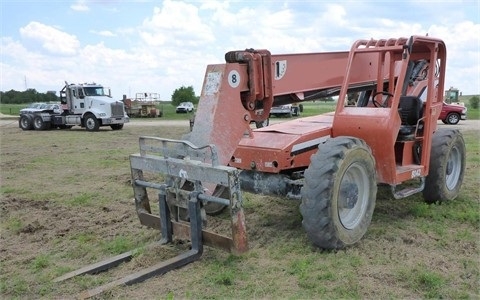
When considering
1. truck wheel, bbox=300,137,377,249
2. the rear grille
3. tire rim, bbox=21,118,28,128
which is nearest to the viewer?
truck wheel, bbox=300,137,377,249

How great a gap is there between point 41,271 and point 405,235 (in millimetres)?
3964

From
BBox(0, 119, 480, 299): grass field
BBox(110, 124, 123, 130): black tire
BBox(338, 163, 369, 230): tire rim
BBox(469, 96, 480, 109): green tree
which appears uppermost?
BBox(338, 163, 369, 230): tire rim

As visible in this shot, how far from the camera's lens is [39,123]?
2605cm

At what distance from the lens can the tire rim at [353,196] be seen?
516 centimetres

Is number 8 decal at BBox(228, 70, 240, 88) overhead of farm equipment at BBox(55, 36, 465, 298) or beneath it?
overhead

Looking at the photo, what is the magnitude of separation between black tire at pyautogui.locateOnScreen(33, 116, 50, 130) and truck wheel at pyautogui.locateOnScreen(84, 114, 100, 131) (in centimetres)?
282

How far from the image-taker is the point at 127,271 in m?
4.68

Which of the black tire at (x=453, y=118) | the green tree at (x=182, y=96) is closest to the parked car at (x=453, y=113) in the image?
the black tire at (x=453, y=118)

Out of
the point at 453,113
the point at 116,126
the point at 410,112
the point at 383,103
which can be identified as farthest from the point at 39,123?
the point at 410,112

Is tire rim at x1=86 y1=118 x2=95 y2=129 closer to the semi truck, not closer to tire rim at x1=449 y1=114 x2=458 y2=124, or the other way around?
the semi truck

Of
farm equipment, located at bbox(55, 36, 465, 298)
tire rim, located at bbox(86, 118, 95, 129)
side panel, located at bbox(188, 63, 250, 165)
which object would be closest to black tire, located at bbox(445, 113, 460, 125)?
tire rim, located at bbox(86, 118, 95, 129)

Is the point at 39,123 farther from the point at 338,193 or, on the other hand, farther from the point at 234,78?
the point at 338,193

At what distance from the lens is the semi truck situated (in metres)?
24.4

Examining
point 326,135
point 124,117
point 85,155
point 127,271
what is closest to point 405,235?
point 326,135
